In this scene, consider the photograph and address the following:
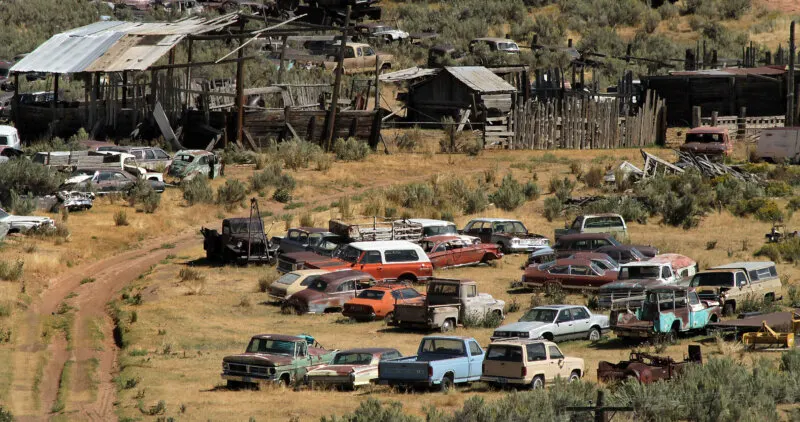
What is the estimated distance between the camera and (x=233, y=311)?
104 feet

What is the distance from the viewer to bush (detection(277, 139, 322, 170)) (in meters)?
50.9

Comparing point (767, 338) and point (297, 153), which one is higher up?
point (297, 153)

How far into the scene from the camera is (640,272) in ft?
106

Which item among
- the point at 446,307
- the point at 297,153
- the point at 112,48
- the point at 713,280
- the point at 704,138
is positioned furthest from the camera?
the point at 704,138

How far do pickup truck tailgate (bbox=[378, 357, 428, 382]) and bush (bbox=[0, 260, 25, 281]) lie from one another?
1391cm

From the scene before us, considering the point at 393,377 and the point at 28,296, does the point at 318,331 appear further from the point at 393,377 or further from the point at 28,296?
the point at 28,296

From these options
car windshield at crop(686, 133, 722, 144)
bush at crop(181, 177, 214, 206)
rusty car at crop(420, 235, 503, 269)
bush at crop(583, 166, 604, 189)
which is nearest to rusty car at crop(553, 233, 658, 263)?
rusty car at crop(420, 235, 503, 269)

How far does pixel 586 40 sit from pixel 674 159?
1344 inches

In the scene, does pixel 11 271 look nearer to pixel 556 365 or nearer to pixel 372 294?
pixel 372 294

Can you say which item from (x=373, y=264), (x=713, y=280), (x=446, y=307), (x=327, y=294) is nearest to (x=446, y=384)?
(x=446, y=307)

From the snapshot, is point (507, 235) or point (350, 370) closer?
point (350, 370)

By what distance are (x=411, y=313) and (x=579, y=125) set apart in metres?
31.9

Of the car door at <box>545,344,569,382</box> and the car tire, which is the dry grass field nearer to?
the car tire

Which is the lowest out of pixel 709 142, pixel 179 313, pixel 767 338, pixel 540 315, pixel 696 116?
pixel 179 313
